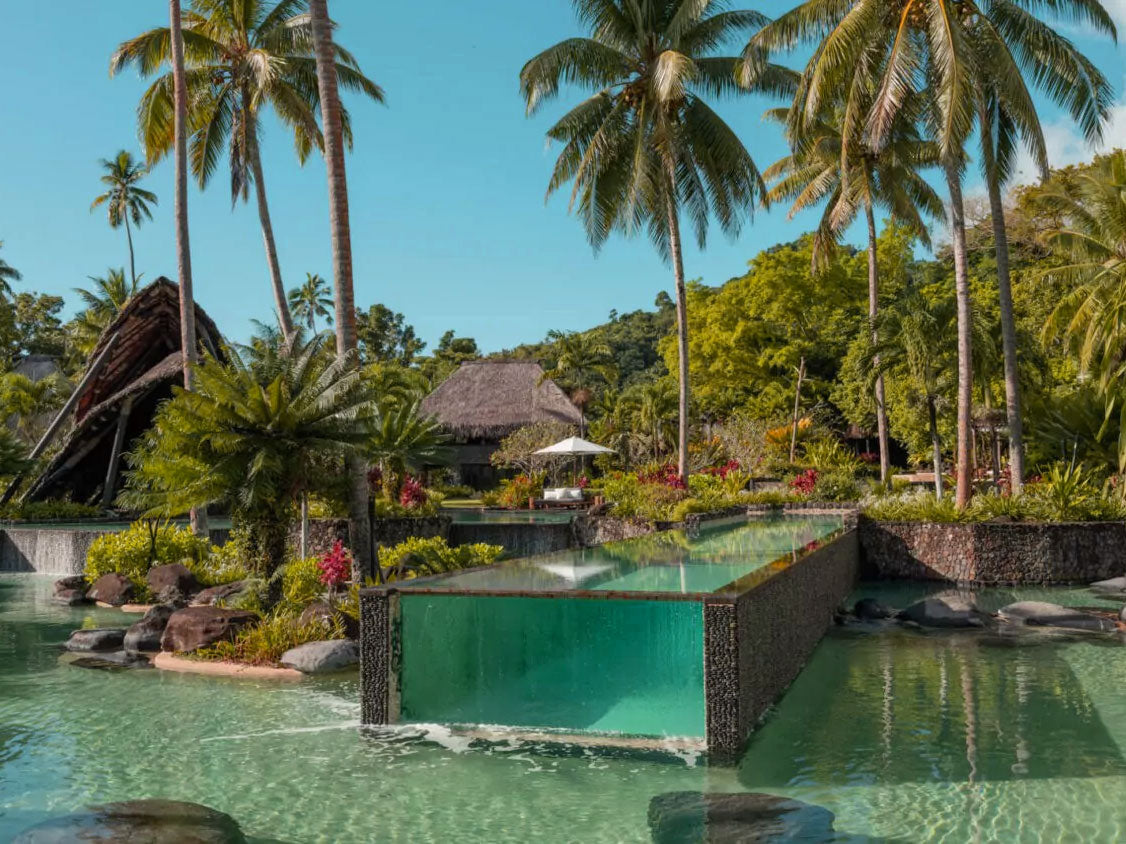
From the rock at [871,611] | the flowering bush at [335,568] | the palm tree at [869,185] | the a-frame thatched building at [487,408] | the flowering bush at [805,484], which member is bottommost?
the rock at [871,611]

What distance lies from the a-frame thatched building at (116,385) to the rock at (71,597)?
10314 millimetres

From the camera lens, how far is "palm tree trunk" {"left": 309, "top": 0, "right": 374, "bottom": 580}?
1250 cm

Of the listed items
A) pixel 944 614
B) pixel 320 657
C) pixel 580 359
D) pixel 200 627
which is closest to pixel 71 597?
pixel 200 627

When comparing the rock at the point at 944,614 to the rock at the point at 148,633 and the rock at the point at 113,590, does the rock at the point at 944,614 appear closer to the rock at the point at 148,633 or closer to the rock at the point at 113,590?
the rock at the point at 148,633

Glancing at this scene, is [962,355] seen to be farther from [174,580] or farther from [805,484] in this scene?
[174,580]

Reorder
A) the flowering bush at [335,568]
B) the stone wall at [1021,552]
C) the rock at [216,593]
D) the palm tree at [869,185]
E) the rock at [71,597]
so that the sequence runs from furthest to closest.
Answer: the palm tree at [869,185]
the stone wall at [1021,552]
the rock at [71,597]
the rock at [216,593]
the flowering bush at [335,568]

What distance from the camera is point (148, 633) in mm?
11312

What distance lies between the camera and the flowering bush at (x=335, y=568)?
1182 cm

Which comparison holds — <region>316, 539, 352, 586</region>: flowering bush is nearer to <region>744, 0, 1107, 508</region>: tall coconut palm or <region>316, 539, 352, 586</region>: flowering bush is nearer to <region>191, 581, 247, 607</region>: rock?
<region>191, 581, 247, 607</region>: rock

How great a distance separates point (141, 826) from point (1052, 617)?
1074cm

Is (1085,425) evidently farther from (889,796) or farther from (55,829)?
(55,829)

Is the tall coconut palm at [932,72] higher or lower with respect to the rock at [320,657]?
higher

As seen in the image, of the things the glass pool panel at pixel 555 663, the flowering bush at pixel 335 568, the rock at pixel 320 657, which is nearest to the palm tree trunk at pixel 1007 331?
the flowering bush at pixel 335 568

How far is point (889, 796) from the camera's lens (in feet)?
19.5
